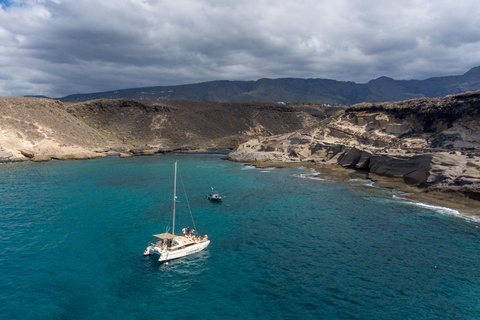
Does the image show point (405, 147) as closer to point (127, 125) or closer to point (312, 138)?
point (312, 138)

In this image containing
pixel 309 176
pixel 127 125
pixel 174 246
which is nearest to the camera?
pixel 174 246

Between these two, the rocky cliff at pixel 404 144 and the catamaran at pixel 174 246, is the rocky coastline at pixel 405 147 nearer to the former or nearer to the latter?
the rocky cliff at pixel 404 144

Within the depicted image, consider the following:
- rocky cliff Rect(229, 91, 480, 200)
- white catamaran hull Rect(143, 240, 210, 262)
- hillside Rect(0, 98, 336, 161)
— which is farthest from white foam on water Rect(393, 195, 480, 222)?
hillside Rect(0, 98, 336, 161)

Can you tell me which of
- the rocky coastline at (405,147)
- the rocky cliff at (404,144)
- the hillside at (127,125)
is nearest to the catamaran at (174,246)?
the rocky coastline at (405,147)

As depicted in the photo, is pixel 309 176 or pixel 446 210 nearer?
pixel 446 210

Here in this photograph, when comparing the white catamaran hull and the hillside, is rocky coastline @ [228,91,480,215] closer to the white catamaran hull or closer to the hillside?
the white catamaran hull

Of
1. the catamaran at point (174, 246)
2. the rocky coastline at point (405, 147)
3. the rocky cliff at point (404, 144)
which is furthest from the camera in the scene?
the rocky cliff at point (404, 144)

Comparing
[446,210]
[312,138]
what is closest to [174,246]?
[446,210]
